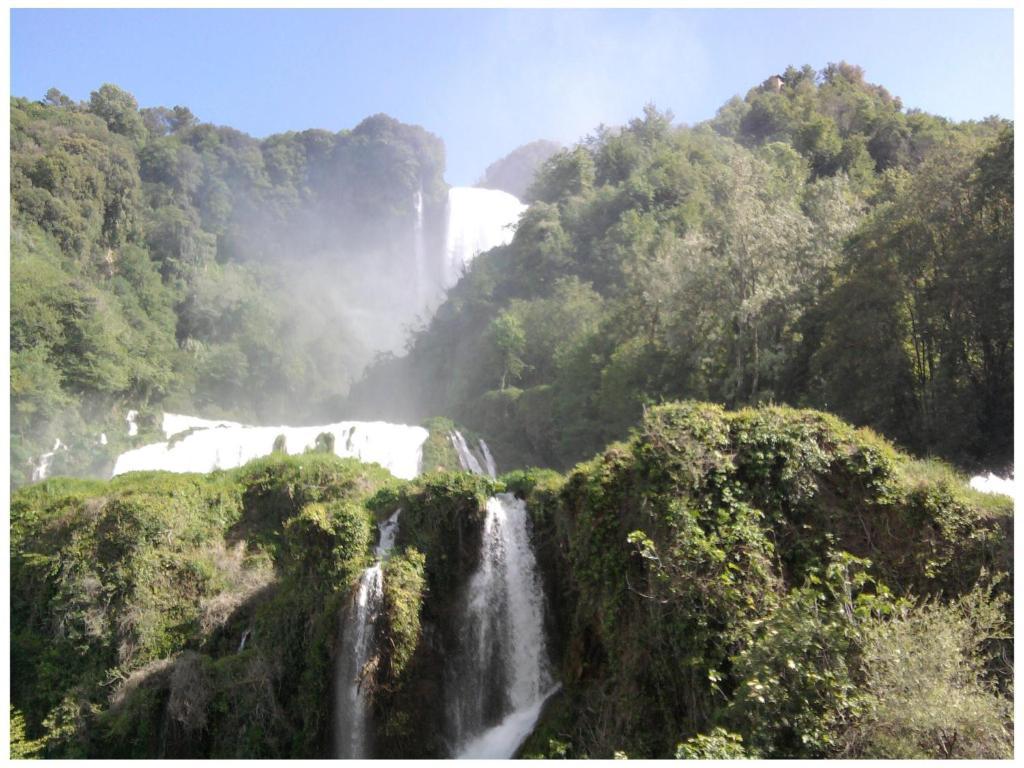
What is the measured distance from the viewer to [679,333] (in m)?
25.8

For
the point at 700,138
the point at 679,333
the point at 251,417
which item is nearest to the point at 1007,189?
the point at 679,333

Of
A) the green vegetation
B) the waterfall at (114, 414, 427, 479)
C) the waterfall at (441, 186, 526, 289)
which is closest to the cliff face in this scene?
the green vegetation

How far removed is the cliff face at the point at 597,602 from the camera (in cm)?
914

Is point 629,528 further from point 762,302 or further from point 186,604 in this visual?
point 762,302

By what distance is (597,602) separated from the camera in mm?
13250

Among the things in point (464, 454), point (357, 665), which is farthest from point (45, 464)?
point (357, 665)

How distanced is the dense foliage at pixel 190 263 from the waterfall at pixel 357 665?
23.1 m

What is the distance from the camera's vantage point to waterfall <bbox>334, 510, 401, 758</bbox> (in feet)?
47.2

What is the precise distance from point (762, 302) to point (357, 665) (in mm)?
15029

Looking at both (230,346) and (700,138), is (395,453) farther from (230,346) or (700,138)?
(700,138)

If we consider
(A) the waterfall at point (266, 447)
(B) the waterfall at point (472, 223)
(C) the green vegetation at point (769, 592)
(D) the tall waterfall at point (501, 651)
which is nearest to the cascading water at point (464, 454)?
(A) the waterfall at point (266, 447)

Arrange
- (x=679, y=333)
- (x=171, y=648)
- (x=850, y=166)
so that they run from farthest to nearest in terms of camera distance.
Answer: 1. (x=850, y=166)
2. (x=679, y=333)
3. (x=171, y=648)

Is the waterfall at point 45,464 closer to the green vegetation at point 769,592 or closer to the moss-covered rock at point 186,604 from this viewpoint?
the moss-covered rock at point 186,604

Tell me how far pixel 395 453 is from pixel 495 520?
14.1 meters
